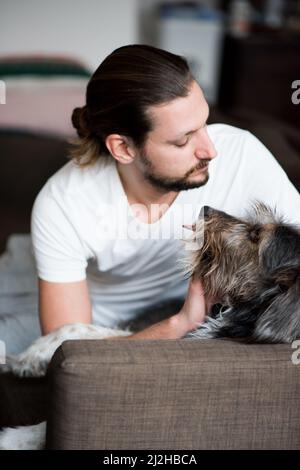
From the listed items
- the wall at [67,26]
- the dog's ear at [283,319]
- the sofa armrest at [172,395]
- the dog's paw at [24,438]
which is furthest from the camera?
the wall at [67,26]

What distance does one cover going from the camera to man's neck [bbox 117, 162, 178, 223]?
1.94 meters

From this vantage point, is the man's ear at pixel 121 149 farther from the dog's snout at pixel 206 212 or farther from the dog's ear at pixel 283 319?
the dog's ear at pixel 283 319

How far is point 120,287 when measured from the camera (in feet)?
6.89

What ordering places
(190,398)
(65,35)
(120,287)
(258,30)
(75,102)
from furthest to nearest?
(258,30) → (65,35) → (75,102) → (120,287) → (190,398)

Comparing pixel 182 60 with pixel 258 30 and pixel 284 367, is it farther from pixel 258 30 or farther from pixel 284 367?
pixel 258 30

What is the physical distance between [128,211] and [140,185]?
0.24 feet

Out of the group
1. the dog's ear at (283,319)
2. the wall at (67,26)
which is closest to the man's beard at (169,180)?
the dog's ear at (283,319)

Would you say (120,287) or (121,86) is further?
(120,287)

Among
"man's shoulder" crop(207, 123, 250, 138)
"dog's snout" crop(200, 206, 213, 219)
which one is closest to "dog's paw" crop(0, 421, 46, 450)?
"dog's snout" crop(200, 206, 213, 219)

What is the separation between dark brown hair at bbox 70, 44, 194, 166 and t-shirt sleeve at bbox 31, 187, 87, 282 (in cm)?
23

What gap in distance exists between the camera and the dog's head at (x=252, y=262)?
1507 mm
